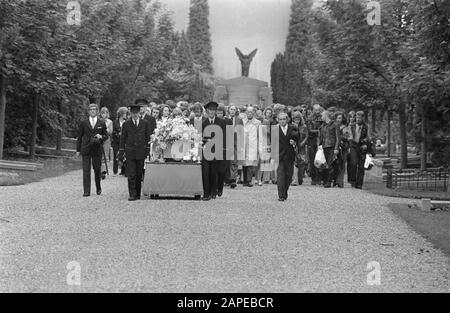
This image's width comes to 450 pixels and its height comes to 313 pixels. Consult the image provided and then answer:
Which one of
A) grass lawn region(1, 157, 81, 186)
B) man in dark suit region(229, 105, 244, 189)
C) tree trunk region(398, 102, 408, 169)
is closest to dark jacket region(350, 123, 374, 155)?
man in dark suit region(229, 105, 244, 189)

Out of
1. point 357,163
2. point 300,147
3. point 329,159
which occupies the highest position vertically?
point 300,147

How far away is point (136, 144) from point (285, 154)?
10.8ft

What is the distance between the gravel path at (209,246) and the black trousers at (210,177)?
376 millimetres

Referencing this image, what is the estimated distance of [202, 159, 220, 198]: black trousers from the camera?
18578 millimetres

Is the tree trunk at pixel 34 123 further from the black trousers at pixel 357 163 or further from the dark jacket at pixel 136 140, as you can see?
the dark jacket at pixel 136 140

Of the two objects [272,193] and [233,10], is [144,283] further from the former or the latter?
[233,10]

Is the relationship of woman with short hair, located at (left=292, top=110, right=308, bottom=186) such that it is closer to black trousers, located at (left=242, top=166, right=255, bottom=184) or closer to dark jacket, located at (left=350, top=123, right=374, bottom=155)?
black trousers, located at (left=242, top=166, right=255, bottom=184)

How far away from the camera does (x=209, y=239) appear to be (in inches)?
477

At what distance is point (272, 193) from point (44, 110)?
53.7 feet

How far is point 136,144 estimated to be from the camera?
1842 centimetres

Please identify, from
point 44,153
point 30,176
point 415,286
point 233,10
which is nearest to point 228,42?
point 233,10

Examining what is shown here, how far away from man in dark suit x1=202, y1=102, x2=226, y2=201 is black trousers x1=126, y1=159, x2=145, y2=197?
141cm

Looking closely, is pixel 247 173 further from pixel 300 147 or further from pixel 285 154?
pixel 285 154

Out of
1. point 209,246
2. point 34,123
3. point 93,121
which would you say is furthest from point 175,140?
point 34,123
